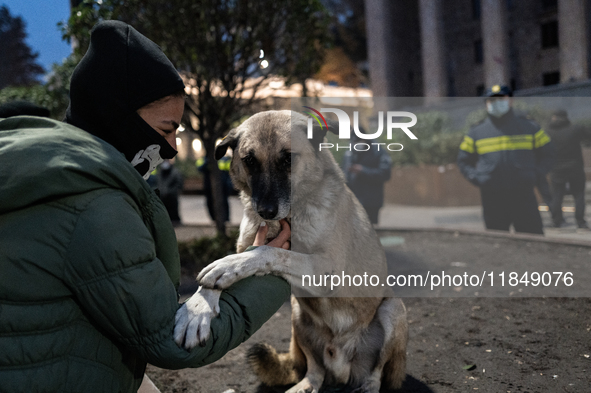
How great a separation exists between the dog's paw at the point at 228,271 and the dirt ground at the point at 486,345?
141 cm

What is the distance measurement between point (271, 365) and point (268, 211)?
45.0 inches

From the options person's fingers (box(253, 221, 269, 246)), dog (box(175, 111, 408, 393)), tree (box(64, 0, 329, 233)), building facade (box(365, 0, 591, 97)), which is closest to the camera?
person's fingers (box(253, 221, 269, 246))

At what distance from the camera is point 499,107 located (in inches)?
242

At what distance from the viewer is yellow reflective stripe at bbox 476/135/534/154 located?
19.7 ft

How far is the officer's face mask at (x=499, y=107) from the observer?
20.1 ft

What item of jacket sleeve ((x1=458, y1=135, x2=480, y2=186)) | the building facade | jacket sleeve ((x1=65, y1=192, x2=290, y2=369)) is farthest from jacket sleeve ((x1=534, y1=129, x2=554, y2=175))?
the building facade

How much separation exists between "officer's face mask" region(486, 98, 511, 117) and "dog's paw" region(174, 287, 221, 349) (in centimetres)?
570

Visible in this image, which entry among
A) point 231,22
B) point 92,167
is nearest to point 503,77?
point 231,22

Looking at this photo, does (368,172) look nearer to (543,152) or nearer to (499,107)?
(499,107)

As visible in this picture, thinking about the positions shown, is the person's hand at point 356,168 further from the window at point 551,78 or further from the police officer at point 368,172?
the window at point 551,78

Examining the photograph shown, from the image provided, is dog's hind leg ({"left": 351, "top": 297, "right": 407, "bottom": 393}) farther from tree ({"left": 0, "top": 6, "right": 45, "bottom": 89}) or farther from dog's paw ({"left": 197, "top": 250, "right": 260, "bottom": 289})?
tree ({"left": 0, "top": 6, "right": 45, "bottom": 89})

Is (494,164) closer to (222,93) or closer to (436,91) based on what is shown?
(222,93)

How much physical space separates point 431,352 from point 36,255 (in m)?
2.90

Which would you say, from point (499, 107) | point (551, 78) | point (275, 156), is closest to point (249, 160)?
point (275, 156)
